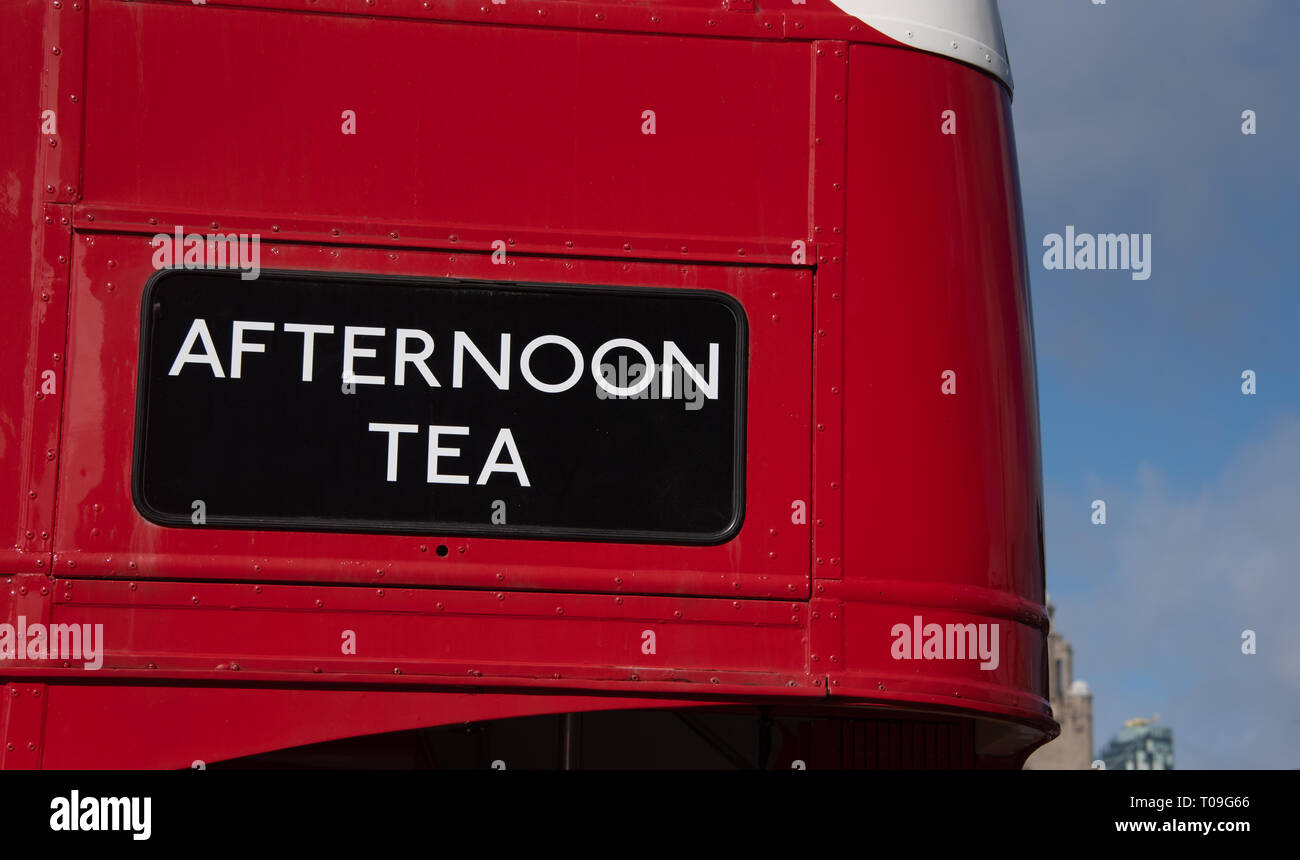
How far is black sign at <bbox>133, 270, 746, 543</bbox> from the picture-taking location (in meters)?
4.03

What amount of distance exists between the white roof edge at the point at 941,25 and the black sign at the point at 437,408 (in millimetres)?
1019

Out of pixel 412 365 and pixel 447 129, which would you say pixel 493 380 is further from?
pixel 447 129

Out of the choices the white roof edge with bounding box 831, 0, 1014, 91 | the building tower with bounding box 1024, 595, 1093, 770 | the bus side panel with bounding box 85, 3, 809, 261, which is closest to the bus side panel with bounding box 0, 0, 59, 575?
the bus side panel with bounding box 85, 3, 809, 261

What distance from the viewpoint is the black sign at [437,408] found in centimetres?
403

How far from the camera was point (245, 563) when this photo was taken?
398 centimetres

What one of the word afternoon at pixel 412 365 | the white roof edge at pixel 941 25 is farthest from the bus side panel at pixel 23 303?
the white roof edge at pixel 941 25

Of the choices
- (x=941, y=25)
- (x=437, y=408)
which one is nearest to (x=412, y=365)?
(x=437, y=408)

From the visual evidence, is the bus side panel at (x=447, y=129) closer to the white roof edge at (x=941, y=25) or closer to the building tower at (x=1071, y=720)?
the white roof edge at (x=941, y=25)
